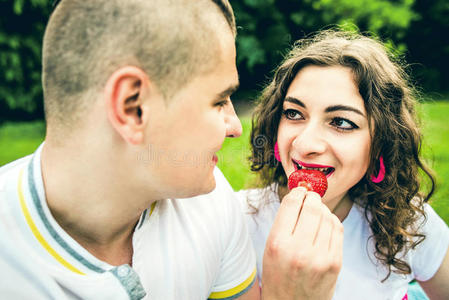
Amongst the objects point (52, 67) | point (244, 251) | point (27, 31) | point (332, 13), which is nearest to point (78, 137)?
point (52, 67)

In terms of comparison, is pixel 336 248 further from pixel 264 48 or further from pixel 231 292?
pixel 264 48

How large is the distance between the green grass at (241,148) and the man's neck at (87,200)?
5.02 feet

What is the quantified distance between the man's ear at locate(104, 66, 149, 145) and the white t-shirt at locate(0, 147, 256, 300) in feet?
1.41

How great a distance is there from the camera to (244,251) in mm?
2135

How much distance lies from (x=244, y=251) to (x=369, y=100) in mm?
1134

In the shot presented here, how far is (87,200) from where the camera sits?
5.19 ft

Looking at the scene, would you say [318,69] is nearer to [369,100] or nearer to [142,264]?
[369,100]

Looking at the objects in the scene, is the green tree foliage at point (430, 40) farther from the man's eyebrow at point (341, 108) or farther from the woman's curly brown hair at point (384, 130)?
the man's eyebrow at point (341, 108)

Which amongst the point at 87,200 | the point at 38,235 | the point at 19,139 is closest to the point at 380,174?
the point at 87,200

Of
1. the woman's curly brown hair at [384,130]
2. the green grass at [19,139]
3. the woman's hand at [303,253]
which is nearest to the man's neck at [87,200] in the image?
the woman's hand at [303,253]

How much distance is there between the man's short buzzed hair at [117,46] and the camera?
1.44 m

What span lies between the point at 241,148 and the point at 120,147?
18.3ft

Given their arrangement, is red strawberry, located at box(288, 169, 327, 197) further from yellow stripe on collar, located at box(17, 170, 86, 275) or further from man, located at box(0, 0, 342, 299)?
yellow stripe on collar, located at box(17, 170, 86, 275)

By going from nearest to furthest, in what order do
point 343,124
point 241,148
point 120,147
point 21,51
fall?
point 120,147, point 343,124, point 241,148, point 21,51
